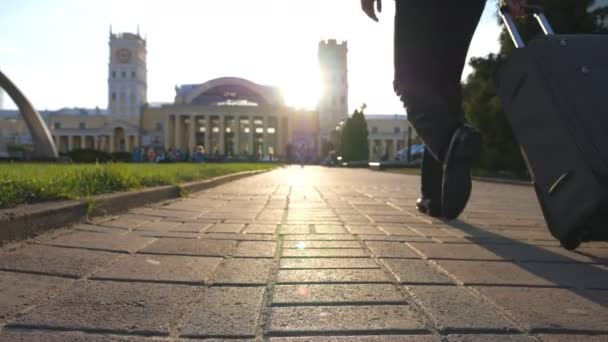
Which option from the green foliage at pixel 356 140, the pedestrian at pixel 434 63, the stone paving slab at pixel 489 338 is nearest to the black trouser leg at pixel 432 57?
the pedestrian at pixel 434 63

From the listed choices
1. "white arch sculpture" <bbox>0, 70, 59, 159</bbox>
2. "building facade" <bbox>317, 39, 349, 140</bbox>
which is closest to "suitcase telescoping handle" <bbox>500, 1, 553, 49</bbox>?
"white arch sculpture" <bbox>0, 70, 59, 159</bbox>

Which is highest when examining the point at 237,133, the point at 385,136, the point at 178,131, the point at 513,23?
the point at 178,131

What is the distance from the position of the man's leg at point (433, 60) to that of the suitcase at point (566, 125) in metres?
0.60

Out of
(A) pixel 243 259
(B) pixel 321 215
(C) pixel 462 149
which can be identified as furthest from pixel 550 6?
(A) pixel 243 259

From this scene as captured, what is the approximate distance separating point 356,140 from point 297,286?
180 ft

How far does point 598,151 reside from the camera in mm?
1926

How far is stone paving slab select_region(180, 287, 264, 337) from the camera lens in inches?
55.8

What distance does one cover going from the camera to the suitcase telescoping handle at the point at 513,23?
268 cm

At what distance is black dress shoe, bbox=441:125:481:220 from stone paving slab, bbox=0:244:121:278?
5.81 ft

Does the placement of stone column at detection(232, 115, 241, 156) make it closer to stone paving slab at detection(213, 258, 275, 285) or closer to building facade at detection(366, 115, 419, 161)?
building facade at detection(366, 115, 419, 161)

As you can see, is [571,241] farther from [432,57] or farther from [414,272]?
[432,57]

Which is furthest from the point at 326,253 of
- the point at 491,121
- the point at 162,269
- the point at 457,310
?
the point at 491,121

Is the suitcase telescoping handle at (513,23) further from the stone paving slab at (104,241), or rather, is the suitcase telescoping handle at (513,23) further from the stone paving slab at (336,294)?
the stone paving slab at (104,241)

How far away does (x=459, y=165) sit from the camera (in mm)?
2820
